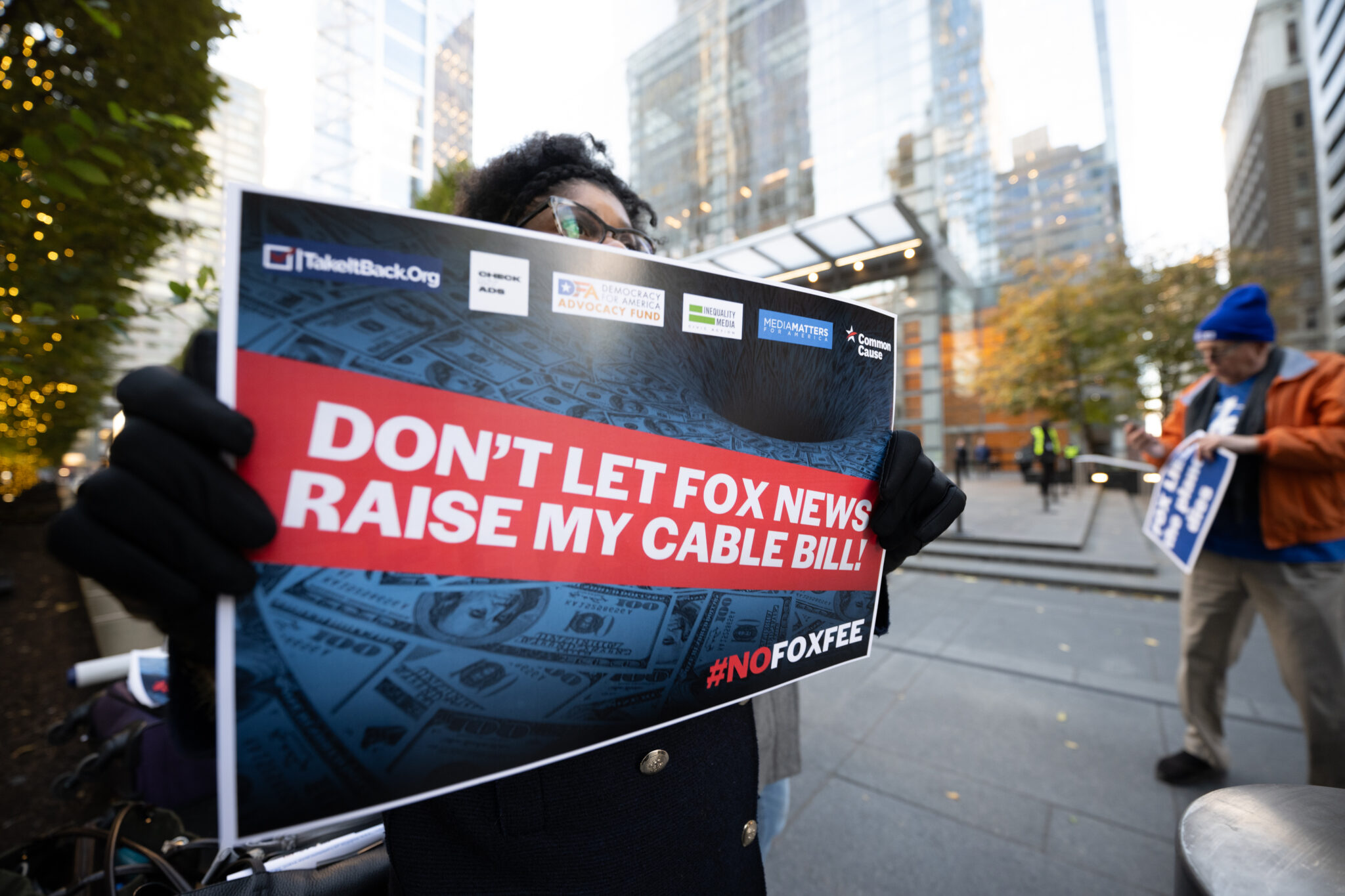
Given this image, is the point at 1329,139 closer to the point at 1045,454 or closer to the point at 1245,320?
the point at 1045,454

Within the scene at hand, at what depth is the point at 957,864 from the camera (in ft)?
6.88

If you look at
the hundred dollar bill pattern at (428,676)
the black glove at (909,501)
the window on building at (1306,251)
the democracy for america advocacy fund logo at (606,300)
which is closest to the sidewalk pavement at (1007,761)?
the black glove at (909,501)

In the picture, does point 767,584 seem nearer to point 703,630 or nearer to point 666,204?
point 703,630

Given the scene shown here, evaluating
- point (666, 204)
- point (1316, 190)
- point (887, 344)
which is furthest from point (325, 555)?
point (1316, 190)

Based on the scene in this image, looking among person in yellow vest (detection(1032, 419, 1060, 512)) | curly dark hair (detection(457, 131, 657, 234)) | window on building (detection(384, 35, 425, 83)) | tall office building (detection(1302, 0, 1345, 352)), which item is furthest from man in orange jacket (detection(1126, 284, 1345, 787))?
window on building (detection(384, 35, 425, 83))

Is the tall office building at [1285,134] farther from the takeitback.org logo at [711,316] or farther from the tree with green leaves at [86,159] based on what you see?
the tree with green leaves at [86,159]

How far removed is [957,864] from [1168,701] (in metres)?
2.37

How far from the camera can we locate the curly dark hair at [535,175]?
4.49 ft

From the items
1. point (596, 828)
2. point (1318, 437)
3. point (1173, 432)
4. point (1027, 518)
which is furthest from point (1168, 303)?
point (596, 828)

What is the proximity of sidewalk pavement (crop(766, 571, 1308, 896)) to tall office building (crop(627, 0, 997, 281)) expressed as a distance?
53.7ft

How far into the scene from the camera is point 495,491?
66cm

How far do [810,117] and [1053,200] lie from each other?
10.3 m

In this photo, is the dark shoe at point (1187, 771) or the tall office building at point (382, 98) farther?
the tall office building at point (382, 98)

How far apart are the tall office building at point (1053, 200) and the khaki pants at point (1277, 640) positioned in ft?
70.7
